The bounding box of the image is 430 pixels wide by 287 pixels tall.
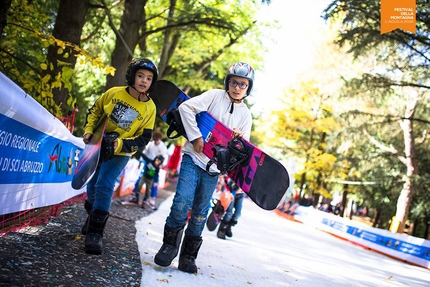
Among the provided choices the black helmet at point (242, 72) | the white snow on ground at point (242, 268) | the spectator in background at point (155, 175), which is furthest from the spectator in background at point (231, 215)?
Answer: the black helmet at point (242, 72)

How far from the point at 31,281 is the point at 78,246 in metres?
1.47

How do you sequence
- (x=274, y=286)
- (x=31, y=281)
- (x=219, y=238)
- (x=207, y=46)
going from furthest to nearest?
1. (x=207, y=46)
2. (x=219, y=238)
3. (x=274, y=286)
4. (x=31, y=281)

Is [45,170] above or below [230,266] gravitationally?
above

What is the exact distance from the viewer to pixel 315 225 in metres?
24.9

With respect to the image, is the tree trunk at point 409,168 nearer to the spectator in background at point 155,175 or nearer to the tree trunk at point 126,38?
the spectator in background at point 155,175

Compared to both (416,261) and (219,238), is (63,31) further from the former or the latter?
(416,261)

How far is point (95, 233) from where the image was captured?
481cm

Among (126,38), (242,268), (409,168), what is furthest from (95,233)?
(409,168)

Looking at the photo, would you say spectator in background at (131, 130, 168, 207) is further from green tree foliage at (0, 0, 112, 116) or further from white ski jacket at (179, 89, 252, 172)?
white ski jacket at (179, 89, 252, 172)

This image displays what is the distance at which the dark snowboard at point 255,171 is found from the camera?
4.91 meters

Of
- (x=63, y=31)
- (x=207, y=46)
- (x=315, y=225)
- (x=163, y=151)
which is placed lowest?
(x=315, y=225)

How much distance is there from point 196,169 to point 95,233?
4.02ft

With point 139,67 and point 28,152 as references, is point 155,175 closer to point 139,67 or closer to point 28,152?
point 139,67

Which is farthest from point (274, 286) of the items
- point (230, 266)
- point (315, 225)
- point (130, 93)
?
point (315, 225)
